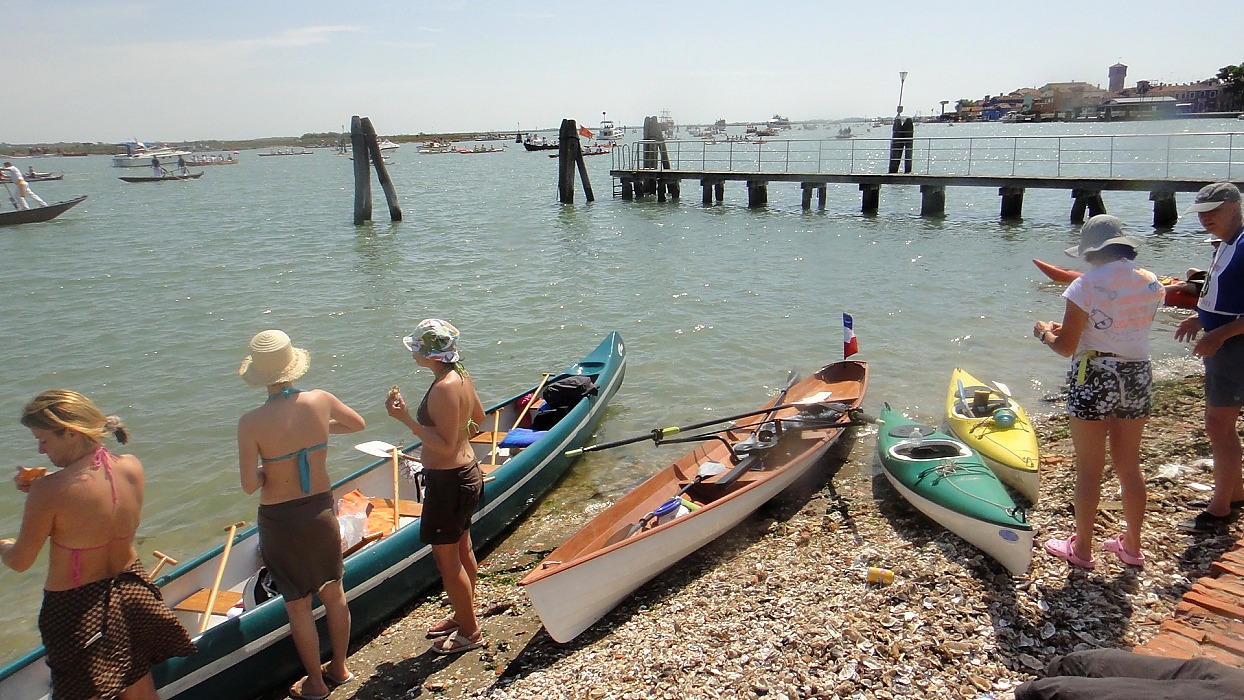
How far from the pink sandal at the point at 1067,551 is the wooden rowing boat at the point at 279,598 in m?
3.85

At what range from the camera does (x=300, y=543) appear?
4004 mm

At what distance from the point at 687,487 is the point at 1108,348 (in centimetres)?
305

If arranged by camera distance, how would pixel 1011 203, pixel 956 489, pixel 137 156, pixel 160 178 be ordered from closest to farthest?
pixel 956 489 < pixel 1011 203 < pixel 160 178 < pixel 137 156

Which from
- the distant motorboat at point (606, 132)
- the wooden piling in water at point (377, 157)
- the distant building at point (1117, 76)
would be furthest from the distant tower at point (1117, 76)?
the wooden piling in water at point (377, 157)

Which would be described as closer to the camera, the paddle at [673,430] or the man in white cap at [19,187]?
the paddle at [673,430]

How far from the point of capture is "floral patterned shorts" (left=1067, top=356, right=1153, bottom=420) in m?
3.95

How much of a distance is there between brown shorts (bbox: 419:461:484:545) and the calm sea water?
9.37 ft

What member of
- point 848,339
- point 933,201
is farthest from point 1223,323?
point 933,201

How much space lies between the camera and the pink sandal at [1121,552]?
4402 millimetres

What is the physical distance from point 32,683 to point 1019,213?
25.9 m

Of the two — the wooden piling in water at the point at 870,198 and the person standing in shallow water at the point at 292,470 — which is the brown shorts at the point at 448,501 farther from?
the wooden piling in water at the point at 870,198

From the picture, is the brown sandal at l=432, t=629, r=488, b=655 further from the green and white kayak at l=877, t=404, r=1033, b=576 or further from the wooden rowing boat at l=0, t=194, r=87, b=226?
the wooden rowing boat at l=0, t=194, r=87, b=226

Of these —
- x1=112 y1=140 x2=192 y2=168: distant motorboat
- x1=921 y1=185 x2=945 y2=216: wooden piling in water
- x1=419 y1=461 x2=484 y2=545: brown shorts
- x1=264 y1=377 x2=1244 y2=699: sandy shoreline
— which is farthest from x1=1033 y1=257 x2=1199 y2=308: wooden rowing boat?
x1=112 y1=140 x2=192 y2=168: distant motorboat

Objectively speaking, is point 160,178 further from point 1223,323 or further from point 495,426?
point 1223,323
